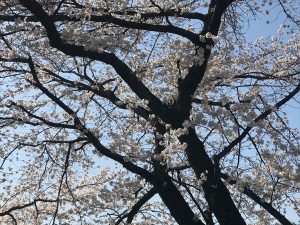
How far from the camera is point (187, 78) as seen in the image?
289 inches

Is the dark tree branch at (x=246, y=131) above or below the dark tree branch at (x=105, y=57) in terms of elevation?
below

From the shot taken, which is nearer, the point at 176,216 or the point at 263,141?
the point at 176,216

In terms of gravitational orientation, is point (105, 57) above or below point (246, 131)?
above

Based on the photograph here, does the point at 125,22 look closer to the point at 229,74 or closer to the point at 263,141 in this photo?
the point at 229,74

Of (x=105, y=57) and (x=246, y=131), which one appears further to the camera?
(x=105, y=57)

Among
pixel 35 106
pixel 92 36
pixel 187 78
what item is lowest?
pixel 187 78

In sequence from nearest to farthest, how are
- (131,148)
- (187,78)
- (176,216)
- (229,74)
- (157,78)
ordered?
(176,216) → (187,78) → (131,148) → (229,74) → (157,78)

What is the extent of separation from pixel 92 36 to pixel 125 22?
0.67m

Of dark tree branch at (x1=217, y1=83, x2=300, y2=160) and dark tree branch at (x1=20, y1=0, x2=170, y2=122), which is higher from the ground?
dark tree branch at (x1=20, y1=0, x2=170, y2=122)

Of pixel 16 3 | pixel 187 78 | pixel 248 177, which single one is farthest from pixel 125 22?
pixel 248 177

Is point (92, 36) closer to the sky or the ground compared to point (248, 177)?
closer to the sky

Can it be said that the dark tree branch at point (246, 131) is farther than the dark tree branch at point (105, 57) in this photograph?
No

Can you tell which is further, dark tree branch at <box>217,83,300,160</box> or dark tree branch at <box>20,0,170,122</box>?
dark tree branch at <box>20,0,170,122</box>

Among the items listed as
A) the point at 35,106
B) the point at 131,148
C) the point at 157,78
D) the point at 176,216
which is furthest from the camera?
the point at 35,106
